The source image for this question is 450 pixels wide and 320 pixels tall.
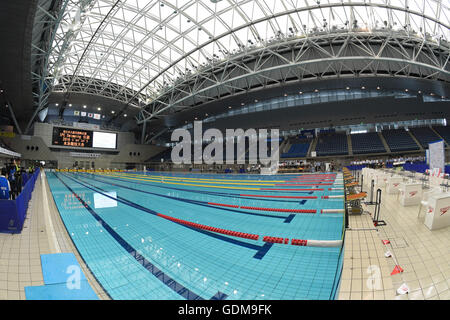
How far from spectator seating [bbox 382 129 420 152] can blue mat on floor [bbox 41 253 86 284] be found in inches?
1052

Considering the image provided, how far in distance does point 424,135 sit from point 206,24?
24570 millimetres

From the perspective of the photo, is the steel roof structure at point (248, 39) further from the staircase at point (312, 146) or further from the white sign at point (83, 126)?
the white sign at point (83, 126)

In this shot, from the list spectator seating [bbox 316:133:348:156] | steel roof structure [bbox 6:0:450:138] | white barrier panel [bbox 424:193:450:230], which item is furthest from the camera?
spectator seating [bbox 316:133:348:156]

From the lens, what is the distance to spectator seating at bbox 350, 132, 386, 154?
21.6 meters

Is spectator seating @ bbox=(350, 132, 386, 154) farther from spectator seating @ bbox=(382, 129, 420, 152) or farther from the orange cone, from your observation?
the orange cone

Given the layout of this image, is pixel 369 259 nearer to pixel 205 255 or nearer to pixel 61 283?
pixel 205 255

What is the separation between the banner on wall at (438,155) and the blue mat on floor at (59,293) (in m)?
9.74

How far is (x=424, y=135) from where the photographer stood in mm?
21484

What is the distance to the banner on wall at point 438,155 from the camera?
6.76m

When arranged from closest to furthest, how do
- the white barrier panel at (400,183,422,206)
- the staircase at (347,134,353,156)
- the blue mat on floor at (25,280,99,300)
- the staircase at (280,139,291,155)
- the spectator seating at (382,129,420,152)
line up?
the blue mat on floor at (25,280,99,300)
the white barrier panel at (400,183,422,206)
the spectator seating at (382,129,420,152)
the staircase at (347,134,353,156)
the staircase at (280,139,291,155)

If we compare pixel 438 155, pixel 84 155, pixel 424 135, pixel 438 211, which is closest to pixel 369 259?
pixel 438 211

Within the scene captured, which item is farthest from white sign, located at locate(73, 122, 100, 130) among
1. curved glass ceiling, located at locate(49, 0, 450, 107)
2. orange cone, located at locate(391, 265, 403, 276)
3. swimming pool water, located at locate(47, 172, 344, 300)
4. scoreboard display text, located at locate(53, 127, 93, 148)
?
orange cone, located at locate(391, 265, 403, 276)
